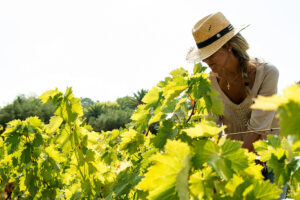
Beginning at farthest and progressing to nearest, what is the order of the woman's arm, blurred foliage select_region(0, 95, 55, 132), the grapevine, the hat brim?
1. blurred foliage select_region(0, 95, 55, 132)
2. the hat brim
3. the woman's arm
4. the grapevine

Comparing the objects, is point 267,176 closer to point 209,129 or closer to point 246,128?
point 246,128

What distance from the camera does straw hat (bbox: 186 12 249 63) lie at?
8.16 ft

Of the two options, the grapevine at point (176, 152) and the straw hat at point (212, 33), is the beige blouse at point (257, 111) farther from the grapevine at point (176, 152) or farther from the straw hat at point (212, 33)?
the grapevine at point (176, 152)

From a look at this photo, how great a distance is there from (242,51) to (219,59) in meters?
0.27

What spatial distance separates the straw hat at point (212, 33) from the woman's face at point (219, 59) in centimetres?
8

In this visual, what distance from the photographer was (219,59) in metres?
2.53

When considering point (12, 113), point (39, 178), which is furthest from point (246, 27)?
point (12, 113)

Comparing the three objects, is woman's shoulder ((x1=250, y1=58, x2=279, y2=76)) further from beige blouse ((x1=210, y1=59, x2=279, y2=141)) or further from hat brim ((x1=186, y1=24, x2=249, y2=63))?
hat brim ((x1=186, y1=24, x2=249, y2=63))

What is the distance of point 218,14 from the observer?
258 cm

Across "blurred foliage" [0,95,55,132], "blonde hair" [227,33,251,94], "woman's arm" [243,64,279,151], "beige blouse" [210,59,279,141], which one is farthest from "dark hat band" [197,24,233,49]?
"blurred foliage" [0,95,55,132]

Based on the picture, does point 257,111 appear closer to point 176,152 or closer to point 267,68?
point 267,68

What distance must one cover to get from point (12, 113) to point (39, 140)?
1435 inches

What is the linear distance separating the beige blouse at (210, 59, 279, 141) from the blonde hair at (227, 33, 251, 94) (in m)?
0.10

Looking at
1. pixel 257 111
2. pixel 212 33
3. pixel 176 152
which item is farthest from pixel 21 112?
pixel 176 152
